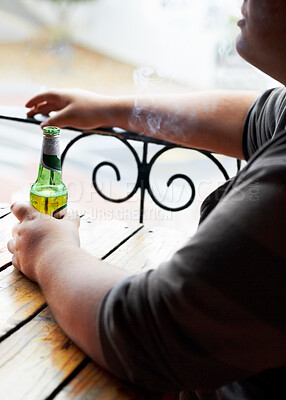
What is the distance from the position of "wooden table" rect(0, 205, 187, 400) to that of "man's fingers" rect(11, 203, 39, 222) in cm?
11

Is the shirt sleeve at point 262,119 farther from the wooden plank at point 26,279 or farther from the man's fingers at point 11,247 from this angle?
the man's fingers at point 11,247

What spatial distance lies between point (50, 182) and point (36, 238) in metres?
0.21

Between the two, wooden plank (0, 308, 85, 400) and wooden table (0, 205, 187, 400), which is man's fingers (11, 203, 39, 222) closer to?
wooden table (0, 205, 187, 400)

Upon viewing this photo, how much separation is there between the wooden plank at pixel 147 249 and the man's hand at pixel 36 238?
17 centimetres

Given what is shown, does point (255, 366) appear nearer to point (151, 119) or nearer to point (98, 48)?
point (151, 119)

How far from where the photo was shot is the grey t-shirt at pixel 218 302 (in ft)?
1.90

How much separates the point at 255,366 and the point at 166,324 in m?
0.15

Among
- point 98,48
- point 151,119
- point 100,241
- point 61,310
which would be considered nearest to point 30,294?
point 61,310

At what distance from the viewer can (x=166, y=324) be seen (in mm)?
597

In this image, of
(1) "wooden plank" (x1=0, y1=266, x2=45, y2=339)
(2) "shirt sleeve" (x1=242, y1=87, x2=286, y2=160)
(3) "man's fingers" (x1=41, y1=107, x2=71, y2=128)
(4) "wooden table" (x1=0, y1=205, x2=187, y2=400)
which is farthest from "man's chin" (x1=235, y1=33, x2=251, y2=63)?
(3) "man's fingers" (x1=41, y1=107, x2=71, y2=128)

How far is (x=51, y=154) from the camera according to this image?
982 mm

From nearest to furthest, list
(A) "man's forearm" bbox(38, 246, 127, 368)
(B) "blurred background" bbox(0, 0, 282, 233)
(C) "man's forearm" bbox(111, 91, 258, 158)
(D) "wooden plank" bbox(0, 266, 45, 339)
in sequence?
(A) "man's forearm" bbox(38, 246, 127, 368) → (D) "wooden plank" bbox(0, 266, 45, 339) → (C) "man's forearm" bbox(111, 91, 258, 158) → (B) "blurred background" bbox(0, 0, 282, 233)

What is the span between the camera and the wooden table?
25.8 inches

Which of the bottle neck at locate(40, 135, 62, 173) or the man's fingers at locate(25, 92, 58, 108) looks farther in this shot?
the man's fingers at locate(25, 92, 58, 108)
